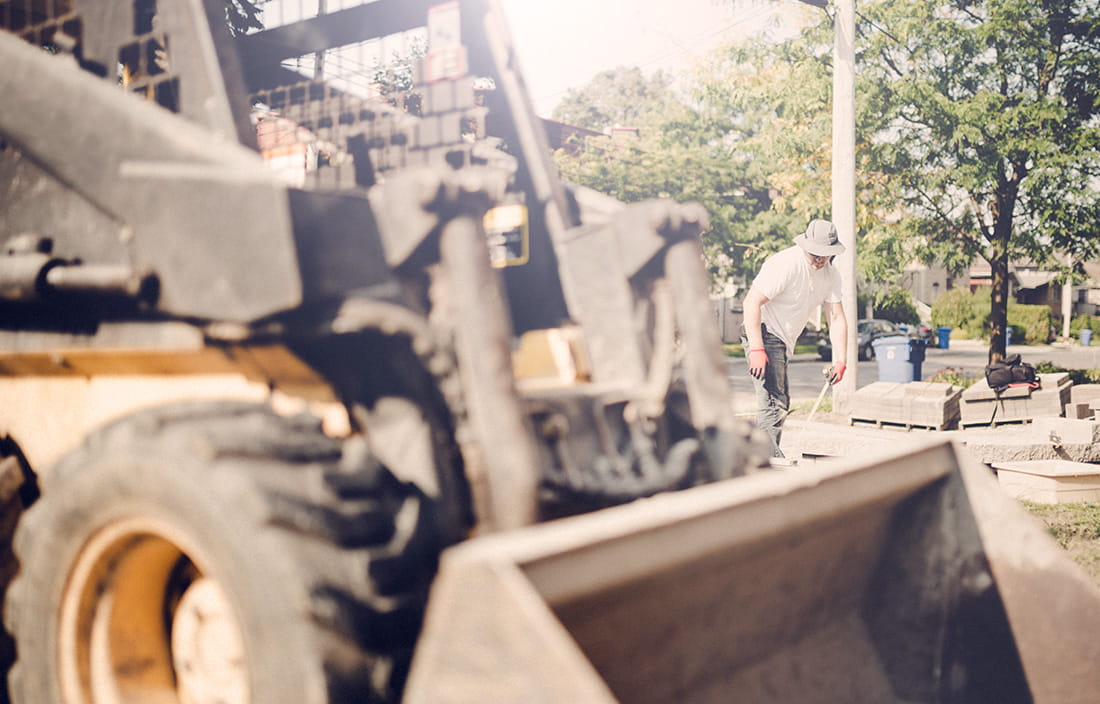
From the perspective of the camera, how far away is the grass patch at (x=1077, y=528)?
4.84 meters

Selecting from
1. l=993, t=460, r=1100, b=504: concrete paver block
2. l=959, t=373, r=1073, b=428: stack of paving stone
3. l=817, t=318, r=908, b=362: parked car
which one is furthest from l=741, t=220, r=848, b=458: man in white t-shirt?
l=817, t=318, r=908, b=362: parked car

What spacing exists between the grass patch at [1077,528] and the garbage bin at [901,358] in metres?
8.73

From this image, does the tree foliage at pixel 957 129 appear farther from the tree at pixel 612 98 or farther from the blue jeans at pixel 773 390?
the tree at pixel 612 98

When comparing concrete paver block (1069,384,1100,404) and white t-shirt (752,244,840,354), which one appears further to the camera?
concrete paver block (1069,384,1100,404)

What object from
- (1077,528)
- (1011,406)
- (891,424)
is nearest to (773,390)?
(1077,528)

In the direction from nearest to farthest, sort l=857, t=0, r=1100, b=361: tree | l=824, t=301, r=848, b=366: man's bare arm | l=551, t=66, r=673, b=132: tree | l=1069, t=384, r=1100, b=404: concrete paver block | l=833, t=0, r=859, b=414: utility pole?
l=824, t=301, r=848, b=366: man's bare arm < l=1069, t=384, r=1100, b=404: concrete paver block < l=833, t=0, r=859, b=414: utility pole < l=857, t=0, r=1100, b=361: tree < l=551, t=66, r=673, b=132: tree

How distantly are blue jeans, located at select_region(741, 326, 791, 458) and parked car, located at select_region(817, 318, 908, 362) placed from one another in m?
22.6

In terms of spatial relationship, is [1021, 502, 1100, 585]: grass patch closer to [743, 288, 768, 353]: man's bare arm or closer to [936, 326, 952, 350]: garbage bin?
[743, 288, 768, 353]: man's bare arm

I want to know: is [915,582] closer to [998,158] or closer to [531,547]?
[531,547]

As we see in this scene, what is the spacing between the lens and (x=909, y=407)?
923 centimetres

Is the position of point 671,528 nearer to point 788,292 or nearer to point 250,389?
point 250,389

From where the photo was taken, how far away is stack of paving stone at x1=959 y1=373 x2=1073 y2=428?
30.5ft

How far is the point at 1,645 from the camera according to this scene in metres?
2.58

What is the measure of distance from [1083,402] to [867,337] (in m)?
21.0
